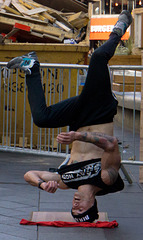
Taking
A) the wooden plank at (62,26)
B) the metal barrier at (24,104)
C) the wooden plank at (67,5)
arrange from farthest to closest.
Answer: the wooden plank at (67,5) → the wooden plank at (62,26) → the metal barrier at (24,104)

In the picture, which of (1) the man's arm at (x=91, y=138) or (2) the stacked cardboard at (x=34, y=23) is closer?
(1) the man's arm at (x=91, y=138)

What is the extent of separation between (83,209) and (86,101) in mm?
954

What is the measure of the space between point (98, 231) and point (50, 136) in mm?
4187

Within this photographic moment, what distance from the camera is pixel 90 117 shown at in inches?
183

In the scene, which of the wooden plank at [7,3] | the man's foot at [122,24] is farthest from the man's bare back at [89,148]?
the wooden plank at [7,3]

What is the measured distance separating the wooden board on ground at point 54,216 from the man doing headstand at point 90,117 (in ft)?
0.92

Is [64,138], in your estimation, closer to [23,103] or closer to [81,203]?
[81,203]

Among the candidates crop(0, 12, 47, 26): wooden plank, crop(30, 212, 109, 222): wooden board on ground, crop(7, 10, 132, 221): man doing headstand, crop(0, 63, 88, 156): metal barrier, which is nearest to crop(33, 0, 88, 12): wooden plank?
crop(0, 12, 47, 26): wooden plank

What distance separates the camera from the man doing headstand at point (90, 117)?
4.45m

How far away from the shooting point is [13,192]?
6.08m

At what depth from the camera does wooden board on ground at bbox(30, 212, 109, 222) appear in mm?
5012

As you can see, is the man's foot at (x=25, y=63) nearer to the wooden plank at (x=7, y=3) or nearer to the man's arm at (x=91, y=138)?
the man's arm at (x=91, y=138)

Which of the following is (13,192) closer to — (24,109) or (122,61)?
(24,109)

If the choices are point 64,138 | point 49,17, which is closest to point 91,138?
point 64,138
